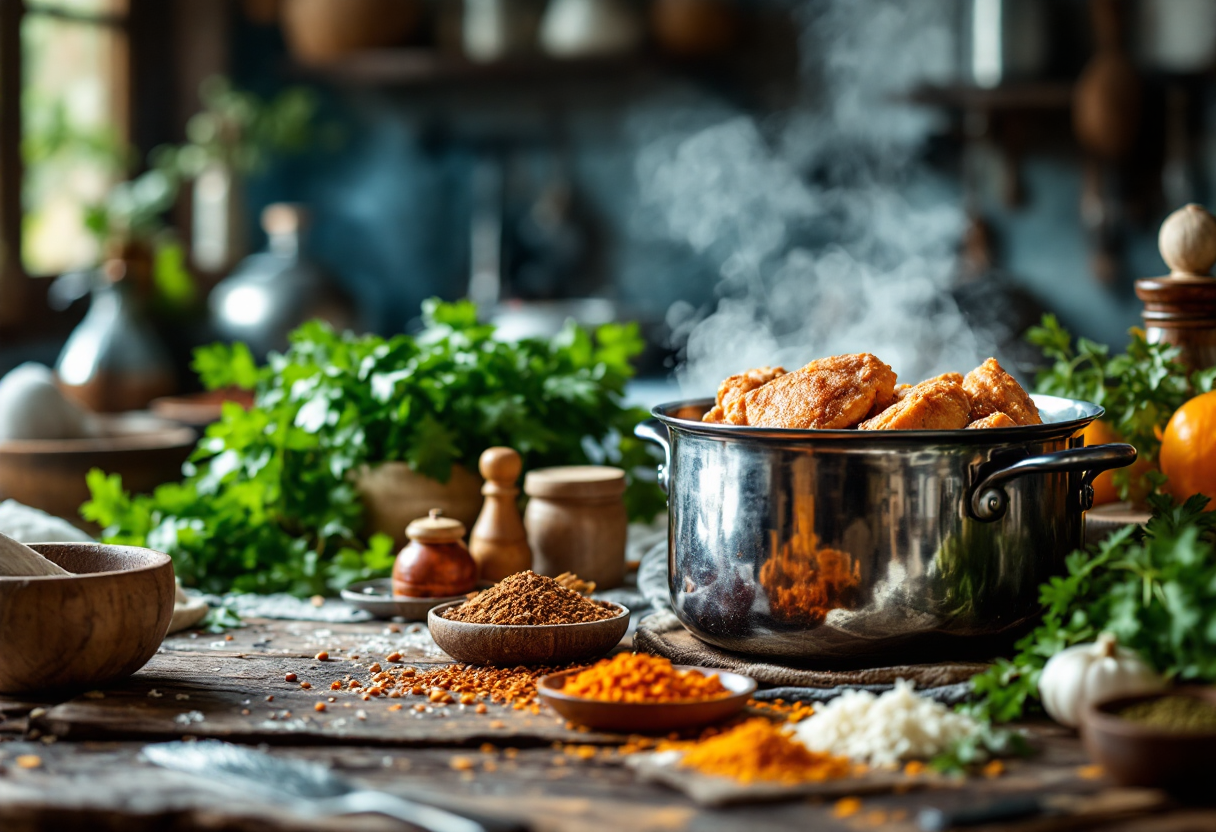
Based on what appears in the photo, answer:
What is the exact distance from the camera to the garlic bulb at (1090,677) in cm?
103

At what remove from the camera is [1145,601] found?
3.47ft

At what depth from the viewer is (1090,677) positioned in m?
1.04

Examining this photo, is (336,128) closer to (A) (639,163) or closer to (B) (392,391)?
(A) (639,163)

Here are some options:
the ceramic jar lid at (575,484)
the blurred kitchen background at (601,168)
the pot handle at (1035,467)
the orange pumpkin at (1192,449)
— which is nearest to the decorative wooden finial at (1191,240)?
the orange pumpkin at (1192,449)

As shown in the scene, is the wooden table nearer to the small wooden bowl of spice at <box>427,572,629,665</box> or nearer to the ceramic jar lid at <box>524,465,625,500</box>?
the small wooden bowl of spice at <box>427,572,629,665</box>

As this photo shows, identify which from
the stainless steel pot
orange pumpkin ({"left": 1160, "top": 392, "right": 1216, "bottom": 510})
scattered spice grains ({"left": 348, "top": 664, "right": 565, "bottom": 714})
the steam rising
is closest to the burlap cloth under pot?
the stainless steel pot

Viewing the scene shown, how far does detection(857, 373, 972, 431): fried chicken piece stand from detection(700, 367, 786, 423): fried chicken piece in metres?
0.15

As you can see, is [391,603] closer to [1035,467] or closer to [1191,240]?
[1035,467]

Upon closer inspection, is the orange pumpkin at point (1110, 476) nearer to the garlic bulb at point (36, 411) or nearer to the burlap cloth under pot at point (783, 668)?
the burlap cloth under pot at point (783, 668)

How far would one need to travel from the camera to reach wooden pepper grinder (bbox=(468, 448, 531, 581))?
154cm

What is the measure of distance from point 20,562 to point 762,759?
27.0 inches

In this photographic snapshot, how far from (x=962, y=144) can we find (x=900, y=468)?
2977 millimetres

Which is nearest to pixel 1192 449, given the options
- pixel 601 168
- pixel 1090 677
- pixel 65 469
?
pixel 1090 677

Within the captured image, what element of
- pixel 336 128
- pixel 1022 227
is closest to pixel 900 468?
pixel 1022 227
